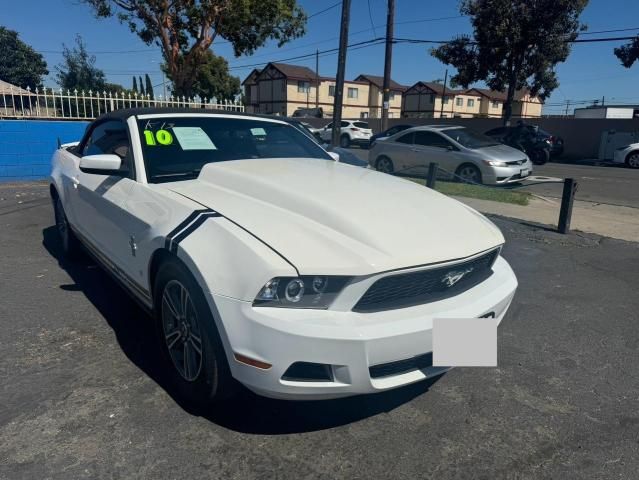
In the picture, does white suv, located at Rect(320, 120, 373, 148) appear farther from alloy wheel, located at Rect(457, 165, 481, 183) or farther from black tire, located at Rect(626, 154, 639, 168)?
alloy wheel, located at Rect(457, 165, 481, 183)

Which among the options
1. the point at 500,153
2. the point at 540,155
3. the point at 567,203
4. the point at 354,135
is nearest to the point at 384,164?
the point at 500,153

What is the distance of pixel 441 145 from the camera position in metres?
11.4

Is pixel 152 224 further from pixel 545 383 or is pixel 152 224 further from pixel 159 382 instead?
pixel 545 383

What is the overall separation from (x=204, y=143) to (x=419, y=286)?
6.61 ft

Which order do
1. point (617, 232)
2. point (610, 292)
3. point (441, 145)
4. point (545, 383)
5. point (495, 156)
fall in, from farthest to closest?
1. point (441, 145)
2. point (495, 156)
3. point (617, 232)
4. point (610, 292)
5. point (545, 383)

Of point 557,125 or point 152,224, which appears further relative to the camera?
point 557,125

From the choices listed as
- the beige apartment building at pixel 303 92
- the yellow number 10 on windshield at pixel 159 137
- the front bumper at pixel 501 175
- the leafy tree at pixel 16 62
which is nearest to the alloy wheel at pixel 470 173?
the front bumper at pixel 501 175

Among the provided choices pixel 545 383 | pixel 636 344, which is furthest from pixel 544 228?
pixel 545 383

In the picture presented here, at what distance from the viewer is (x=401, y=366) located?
219cm

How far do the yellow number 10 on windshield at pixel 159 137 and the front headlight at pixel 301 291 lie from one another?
1.81m

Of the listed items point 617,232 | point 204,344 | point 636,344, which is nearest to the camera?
point 204,344

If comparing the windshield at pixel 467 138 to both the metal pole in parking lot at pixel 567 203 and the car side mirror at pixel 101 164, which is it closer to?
the metal pole in parking lot at pixel 567 203

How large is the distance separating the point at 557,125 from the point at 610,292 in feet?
66.8

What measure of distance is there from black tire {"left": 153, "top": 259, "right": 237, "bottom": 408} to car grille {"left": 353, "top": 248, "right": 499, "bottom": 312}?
A: 0.69 m
